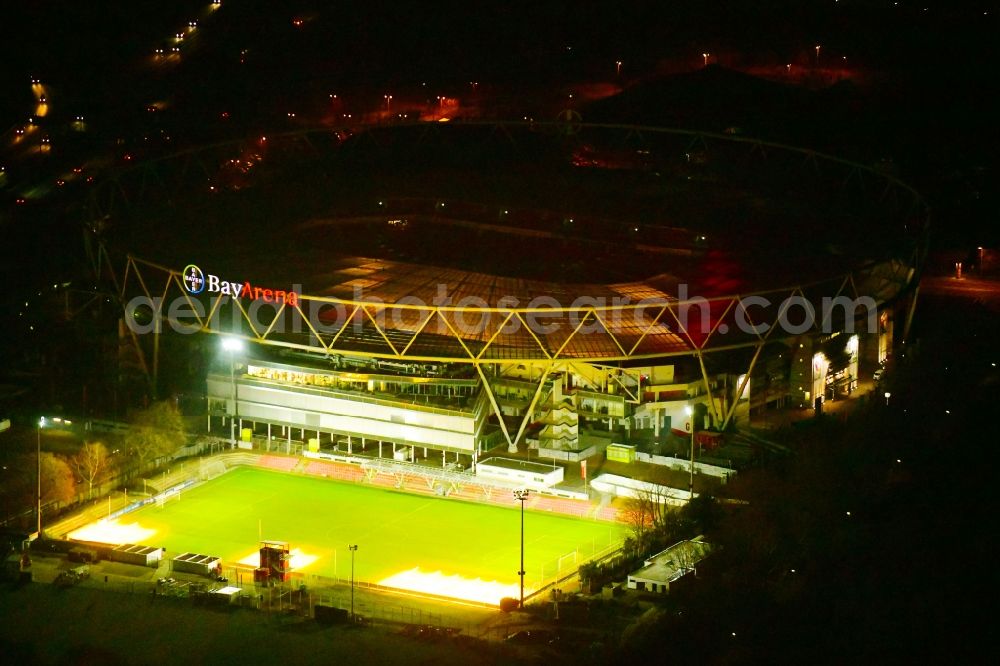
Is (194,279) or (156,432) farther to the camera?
(194,279)

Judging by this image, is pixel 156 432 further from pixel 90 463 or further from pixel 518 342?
pixel 518 342

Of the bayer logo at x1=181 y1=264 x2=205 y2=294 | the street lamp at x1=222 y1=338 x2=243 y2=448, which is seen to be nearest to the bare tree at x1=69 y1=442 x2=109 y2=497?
the street lamp at x1=222 y1=338 x2=243 y2=448

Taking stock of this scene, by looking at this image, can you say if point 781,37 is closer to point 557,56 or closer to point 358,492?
point 557,56

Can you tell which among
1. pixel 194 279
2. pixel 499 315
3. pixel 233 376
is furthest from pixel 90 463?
pixel 499 315

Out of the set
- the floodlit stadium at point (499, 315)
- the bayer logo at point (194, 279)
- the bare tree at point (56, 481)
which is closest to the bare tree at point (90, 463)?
the bare tree at point (56, 481)

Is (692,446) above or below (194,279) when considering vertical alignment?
below

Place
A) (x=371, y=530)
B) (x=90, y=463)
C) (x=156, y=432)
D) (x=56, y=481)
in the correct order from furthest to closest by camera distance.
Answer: (x=156, y=432) → (x=90, y=463) → (x=56, y=481) → (x=371, y=530)

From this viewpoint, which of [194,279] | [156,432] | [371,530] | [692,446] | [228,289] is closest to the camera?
[371,530]
